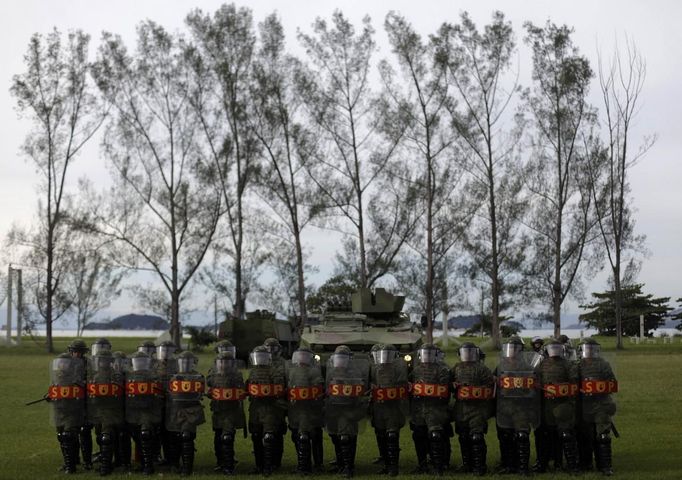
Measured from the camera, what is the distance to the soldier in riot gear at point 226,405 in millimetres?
13211

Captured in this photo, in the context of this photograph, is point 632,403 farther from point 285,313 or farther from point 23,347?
point 23,347

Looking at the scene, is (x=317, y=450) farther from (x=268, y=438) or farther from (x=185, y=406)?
(x=185, y=406)

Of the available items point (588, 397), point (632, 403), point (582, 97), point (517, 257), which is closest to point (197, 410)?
point (588, 397)

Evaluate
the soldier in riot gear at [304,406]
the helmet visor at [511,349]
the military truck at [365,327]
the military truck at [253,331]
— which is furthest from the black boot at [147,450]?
the military truck at [253,331]

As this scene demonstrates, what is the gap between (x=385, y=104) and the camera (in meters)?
43.3

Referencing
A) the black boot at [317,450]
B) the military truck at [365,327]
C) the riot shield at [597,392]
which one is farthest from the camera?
the military truck at [365,327]

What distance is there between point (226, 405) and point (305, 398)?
1041 mm

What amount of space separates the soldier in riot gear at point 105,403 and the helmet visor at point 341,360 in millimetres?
2847

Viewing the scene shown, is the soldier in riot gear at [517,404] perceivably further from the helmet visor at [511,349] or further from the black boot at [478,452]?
the black boot at [478,452]

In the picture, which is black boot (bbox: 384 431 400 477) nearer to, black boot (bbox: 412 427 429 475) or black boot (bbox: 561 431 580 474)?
black boot (bbox: 412 427 429 475)

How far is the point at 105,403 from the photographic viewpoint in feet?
→ 43.9

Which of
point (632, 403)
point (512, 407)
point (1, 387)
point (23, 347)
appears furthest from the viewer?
point (23, 347)

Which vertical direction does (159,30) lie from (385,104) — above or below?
above

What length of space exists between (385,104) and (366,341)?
23.0 meters
